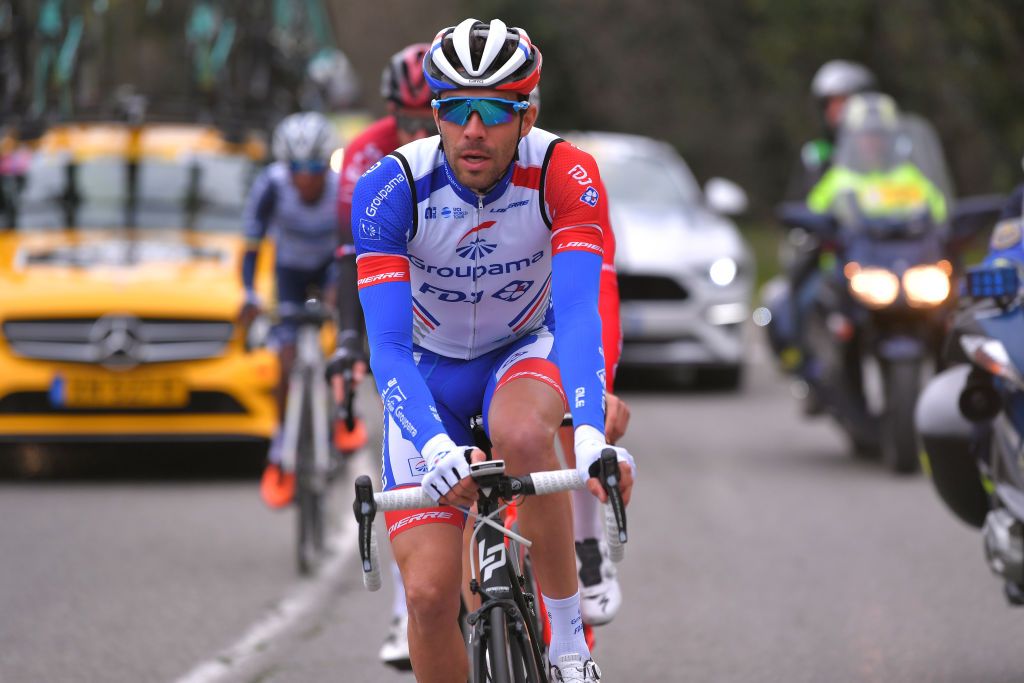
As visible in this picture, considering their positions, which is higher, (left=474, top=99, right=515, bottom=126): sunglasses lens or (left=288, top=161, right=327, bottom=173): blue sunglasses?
(left=474, top=99, right=515, bottom=126): sunglasses lens

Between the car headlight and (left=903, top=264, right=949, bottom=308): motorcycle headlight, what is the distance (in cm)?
470

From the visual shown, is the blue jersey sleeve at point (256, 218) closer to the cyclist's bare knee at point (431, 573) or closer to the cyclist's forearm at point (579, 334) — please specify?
the cyclist's forearm at point (579, 334)

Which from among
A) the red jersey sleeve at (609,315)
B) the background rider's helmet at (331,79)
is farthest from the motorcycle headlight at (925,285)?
the background rider's helmet at (331,79)

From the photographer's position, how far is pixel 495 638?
15.9ft

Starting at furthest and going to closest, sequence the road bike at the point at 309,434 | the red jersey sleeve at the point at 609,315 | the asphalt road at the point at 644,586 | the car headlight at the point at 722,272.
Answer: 1. the car headlight at the point at 722,272
2. the road bike at the point at 309,434
3. the asphalt road at the point at 644,586
4. the red jersey sleeve at the point at 609,315

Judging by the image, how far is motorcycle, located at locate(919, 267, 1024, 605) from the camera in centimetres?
681

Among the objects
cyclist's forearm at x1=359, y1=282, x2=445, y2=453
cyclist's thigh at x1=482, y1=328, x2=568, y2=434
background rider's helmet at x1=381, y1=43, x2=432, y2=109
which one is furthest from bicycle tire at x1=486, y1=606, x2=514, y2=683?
background rider's helmet at x1=381, y1=43, x2=432, y2=109

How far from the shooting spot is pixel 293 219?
34.8 feet

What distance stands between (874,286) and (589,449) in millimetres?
7510

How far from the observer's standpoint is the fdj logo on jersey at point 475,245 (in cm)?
538

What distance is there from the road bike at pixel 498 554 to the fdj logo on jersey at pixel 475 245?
70 cm

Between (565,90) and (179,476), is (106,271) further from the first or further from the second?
(565,90)

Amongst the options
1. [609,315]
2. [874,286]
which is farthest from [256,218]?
[609,315]

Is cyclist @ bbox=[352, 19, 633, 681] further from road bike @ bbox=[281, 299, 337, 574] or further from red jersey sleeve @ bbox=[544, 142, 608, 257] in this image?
road bike @ bbox=[281, 299, 337, 574]
